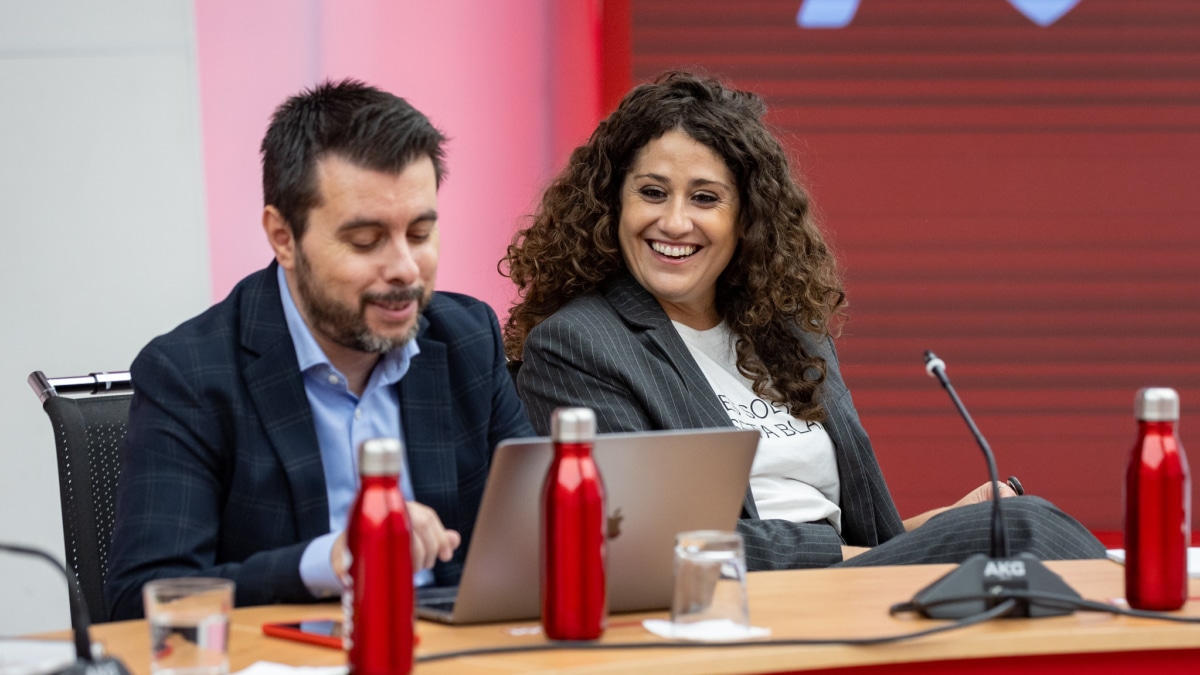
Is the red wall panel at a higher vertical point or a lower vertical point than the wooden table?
higher

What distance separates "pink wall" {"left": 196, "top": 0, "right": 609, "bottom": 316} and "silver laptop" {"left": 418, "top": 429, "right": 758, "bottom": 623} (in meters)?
1.89

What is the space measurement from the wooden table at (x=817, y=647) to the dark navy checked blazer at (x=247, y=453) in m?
0.12

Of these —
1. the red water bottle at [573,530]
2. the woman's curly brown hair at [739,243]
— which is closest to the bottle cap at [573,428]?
the red water bottle at [573,530]

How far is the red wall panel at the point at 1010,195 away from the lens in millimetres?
3660

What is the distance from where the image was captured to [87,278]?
3.03 metres

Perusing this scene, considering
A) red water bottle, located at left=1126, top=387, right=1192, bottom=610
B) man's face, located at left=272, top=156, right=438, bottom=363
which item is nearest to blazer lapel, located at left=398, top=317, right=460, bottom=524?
man's face, located at left=272, top=156, right=438, bottom=363

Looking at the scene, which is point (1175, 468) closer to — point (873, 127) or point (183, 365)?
point (183, 365)

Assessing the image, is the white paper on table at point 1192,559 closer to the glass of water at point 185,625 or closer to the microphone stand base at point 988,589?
the microphone stand base at point 988,589

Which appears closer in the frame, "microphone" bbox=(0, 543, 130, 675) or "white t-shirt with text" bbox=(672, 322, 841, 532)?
"microphone" bbox=(0, 543, 130, 675)

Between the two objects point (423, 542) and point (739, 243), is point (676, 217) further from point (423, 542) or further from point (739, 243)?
point (423, 542)

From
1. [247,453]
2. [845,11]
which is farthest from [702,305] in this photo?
[845,11]

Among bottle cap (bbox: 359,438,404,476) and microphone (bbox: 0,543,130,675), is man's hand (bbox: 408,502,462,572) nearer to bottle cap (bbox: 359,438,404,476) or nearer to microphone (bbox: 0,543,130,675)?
bottle cap (bbox: 359,438,404,476)

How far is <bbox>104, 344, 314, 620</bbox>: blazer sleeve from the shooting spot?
1491 mm

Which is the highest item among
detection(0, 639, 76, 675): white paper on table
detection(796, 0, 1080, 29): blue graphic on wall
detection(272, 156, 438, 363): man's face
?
detection(796, 0, 1080, 29): blue graphic on wall
